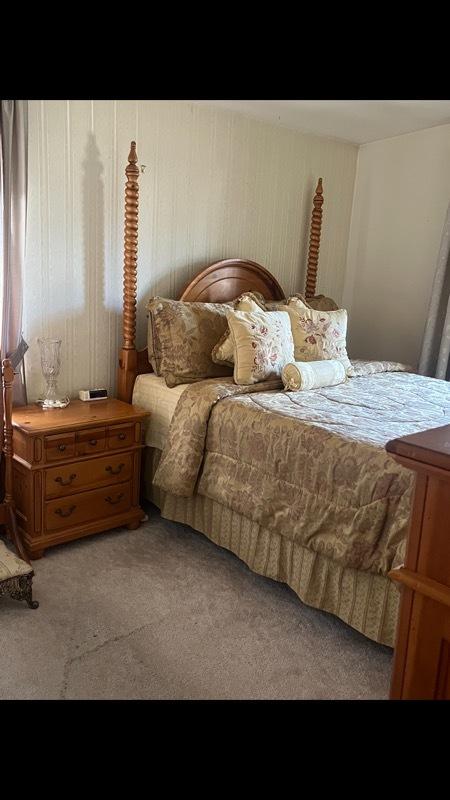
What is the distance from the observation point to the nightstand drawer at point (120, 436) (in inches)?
103

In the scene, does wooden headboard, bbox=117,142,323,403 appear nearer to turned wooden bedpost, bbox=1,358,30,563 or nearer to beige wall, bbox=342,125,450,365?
beige wall, bbox=342,125,450,365

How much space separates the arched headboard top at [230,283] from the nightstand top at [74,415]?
77 cm

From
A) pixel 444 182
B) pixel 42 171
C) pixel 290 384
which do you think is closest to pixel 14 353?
pixel 42 171

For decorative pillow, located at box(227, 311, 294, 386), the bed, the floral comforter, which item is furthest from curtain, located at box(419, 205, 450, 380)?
decorative pillow, located at box(227, 311, 294, 386)

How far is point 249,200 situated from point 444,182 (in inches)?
50.3

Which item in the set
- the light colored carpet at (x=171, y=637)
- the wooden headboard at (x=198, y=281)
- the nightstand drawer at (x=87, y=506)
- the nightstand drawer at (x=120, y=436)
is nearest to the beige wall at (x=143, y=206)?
the wooden headboard at (x=198, y=281)

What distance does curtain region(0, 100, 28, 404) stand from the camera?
2342mm

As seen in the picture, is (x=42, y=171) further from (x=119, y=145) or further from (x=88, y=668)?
(x=88, y=668)

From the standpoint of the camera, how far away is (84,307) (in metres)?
2.92

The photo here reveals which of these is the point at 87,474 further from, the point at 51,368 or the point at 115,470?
the point at 51,368

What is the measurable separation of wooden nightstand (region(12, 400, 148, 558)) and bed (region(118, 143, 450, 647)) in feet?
0.64

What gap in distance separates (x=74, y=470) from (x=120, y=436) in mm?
267

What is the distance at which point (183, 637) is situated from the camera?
6.50 ft

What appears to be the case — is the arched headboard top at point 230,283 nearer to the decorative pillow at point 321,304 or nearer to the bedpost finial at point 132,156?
the decorative pillow at point 321,304
